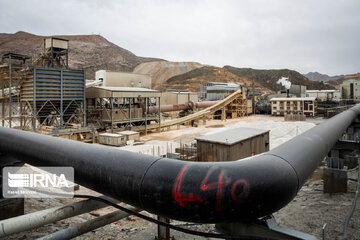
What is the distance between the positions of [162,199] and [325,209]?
8059mm

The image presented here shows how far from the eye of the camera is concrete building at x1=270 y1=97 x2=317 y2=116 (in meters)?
43.7

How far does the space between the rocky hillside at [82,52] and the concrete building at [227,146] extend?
96.0 metres

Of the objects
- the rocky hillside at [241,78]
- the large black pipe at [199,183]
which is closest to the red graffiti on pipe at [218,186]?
the large black pipe at [199,183]

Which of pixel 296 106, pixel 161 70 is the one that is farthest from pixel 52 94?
pixel 161 70

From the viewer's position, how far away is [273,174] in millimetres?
2201

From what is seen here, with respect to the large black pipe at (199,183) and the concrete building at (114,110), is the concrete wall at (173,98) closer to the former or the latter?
the concrete building at (114,110)

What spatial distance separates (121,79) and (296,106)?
30.7 m

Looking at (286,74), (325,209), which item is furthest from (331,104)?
(286,74)

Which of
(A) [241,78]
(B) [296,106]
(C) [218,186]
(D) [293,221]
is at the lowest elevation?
(D) [293,221]

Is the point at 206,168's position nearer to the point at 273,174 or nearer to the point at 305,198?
the point at 273,174

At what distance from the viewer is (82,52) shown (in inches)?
5231

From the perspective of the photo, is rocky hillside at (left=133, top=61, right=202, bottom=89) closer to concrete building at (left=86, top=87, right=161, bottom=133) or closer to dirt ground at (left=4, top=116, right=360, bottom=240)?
concrete building at (left=86, top=87, right=161, bottom=133)

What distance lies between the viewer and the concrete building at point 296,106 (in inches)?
1721

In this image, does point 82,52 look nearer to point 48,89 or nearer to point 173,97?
point 173,97
